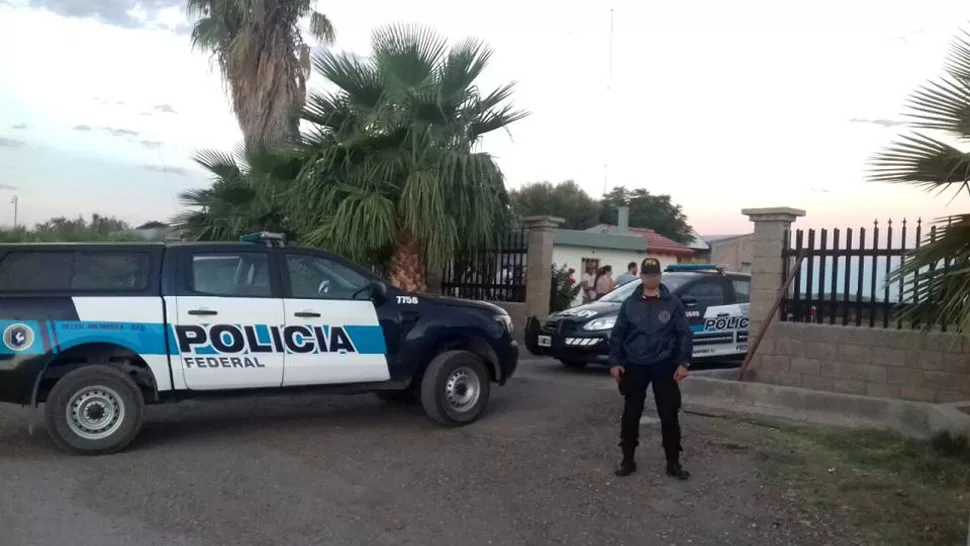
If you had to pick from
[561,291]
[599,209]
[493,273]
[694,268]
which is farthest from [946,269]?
[599,209]

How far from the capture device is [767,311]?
413 inches

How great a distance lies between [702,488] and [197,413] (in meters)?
5.41

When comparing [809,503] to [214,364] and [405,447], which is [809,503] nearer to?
[405,447]

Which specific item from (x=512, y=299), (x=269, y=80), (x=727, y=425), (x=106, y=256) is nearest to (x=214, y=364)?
(x=106, y=256)

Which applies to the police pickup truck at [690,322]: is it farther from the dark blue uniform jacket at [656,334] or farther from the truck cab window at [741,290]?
the dark blue uniform jacket at [656,334]

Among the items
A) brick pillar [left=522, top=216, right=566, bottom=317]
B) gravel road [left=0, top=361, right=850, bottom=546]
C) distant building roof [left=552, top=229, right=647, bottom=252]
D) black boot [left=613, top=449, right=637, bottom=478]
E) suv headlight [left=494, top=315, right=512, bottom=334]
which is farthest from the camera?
distant building roof [left=552, top=229, right=647, bottom=252]

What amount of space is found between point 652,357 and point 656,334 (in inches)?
6.9

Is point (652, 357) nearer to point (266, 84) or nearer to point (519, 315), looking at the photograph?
point (519, 315)

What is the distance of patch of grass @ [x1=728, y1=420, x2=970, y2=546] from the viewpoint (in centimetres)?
588

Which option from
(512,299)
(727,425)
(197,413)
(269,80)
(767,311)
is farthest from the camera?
(269,80)

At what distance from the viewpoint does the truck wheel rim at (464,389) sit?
8961mm

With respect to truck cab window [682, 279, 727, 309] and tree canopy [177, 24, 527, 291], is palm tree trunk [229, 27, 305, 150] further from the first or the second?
truck cab window [682, 279, 727, 309]

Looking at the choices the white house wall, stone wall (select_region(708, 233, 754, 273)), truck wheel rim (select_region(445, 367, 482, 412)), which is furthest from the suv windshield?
stone wall (select_region(708, 233, 754, 273))

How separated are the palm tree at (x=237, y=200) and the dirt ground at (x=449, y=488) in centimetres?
537
